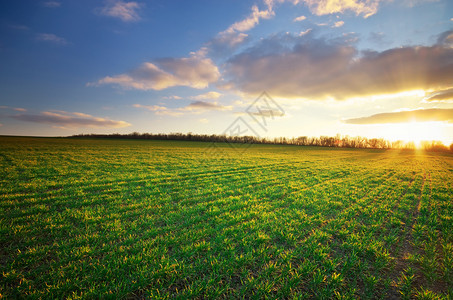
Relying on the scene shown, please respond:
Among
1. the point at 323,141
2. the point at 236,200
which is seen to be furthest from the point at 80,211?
the point at 323,141

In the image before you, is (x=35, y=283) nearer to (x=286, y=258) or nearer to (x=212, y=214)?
(x=212, y=214)

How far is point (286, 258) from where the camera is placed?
4.18m

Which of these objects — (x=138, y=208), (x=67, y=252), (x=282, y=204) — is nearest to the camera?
(x=67, y=252)

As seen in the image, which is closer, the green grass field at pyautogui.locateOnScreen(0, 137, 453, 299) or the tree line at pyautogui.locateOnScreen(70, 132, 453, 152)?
the green grass field at pyautogui.locateOnScreen(0, 137, 453, 299)

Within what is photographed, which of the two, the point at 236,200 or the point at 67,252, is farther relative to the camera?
the point at 236,200

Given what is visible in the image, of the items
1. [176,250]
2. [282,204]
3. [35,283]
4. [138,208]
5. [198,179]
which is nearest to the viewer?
[35,283]

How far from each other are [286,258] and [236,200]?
410 centimetres

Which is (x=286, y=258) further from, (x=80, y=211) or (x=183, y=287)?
(x=80, y=211)

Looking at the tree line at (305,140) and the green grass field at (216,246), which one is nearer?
the green grass field at (216,246)

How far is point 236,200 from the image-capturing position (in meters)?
8.16

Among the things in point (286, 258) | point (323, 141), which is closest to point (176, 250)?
point (286, 258)

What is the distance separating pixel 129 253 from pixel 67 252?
140cm

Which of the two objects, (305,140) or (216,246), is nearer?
(216,246)

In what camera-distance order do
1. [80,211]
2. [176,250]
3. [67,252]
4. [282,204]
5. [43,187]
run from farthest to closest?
[43,187] < [282,204] < [80,211] < [176,250] < [67,252]
